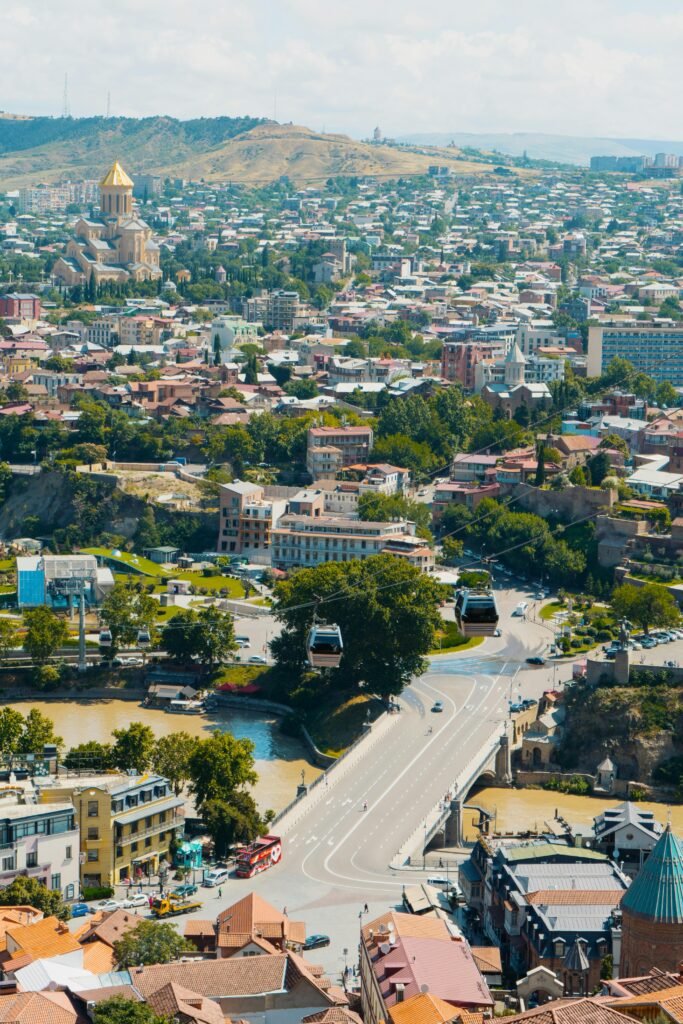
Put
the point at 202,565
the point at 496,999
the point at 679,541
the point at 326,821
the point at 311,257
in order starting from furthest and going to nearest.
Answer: the point at 311,257, the point at 202,565, the point at 679,541, the point at 326,821, the point at 496,999

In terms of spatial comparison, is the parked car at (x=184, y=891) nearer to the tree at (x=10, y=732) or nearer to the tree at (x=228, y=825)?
the tree at (x=228, y=825)

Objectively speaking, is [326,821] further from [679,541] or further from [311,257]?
[311,257]

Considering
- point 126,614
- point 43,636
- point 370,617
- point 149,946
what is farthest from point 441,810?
point 126,614

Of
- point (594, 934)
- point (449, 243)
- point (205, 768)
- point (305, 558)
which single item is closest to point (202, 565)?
point (305, 558)

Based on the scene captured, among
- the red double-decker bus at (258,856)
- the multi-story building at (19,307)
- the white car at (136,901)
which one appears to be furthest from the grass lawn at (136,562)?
the multi-story building at (19,307)

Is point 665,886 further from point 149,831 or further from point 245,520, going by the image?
point 245,520
